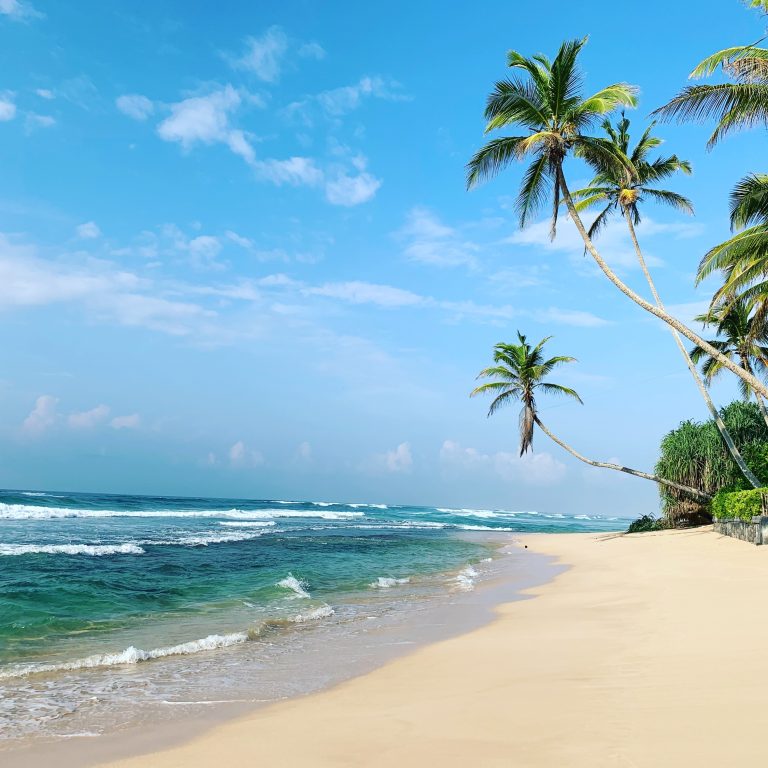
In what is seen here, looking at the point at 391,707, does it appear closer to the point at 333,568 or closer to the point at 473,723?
the point at 473,723

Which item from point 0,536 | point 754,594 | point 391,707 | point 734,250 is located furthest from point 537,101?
point 0,536

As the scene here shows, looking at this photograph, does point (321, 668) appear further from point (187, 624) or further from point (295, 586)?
point (295, 586)

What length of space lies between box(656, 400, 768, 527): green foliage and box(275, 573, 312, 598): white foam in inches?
769

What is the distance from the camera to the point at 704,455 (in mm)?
25969

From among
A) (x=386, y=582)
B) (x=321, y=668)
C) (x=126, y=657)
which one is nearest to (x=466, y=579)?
(x=386, y=582)

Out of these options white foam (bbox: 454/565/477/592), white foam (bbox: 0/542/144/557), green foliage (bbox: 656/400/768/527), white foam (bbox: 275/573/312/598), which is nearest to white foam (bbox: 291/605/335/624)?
white foam (bbox: 275/573/312/598)

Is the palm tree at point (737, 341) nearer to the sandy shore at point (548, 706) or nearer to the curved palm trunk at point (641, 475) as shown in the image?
the curved palm trunk at point (641, 475)

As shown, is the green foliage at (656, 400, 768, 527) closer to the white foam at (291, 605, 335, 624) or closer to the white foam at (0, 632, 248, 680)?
the white foam at (291, 605, 335, 624)

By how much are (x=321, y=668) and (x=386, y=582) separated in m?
8.31

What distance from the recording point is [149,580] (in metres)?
14.0

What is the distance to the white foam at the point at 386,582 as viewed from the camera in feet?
47.5

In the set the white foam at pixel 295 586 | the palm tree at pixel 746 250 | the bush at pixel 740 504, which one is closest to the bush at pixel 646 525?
Result: the bush at pixel 740 504

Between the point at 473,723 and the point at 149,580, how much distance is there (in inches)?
467

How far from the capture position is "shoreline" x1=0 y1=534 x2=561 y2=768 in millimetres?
4301
